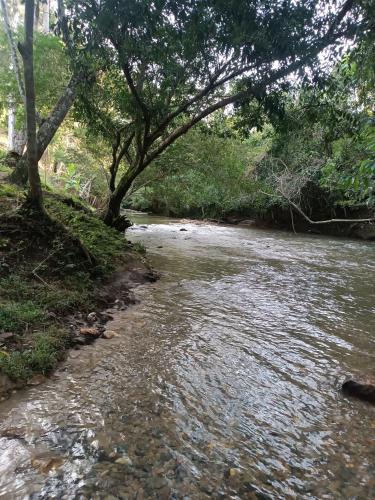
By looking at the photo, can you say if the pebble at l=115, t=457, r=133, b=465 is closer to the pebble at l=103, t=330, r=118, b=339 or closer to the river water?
the river water

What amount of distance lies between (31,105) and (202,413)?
16.4ft

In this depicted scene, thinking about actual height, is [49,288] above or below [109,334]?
above

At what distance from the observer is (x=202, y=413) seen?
11.2ft

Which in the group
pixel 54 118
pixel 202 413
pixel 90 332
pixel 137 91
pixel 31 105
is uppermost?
pixel 137 91

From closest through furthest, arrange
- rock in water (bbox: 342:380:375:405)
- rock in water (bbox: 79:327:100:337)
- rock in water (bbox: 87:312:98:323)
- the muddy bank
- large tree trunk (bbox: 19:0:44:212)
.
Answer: the muddy bank → rock in water (bbox: 342:380:375:405) → rock in water (bbox: 79:327:100:337) → large tree trunk (bbox: 19:0:44:212) → rock in water (bbox: 87:312:98:323)

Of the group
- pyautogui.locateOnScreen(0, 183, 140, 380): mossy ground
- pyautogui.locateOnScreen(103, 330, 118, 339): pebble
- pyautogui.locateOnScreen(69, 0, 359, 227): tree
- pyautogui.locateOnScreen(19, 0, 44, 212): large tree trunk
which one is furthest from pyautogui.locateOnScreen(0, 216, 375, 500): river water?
pyautogui.locateOnScreen(69, 0, 359, 227): tree

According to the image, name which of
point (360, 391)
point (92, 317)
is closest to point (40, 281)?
point (92, 317)

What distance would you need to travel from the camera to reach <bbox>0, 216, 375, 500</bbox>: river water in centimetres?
257

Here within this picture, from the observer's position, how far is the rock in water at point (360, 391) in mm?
3811

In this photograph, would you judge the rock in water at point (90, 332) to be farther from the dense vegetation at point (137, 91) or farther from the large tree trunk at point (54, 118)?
the large tree trunk at point (54, 118)

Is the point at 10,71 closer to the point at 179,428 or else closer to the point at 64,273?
the point at 64,273

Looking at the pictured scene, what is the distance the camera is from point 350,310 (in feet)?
22.7

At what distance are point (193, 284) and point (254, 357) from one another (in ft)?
12.4

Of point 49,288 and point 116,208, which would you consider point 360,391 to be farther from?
point 116,208
